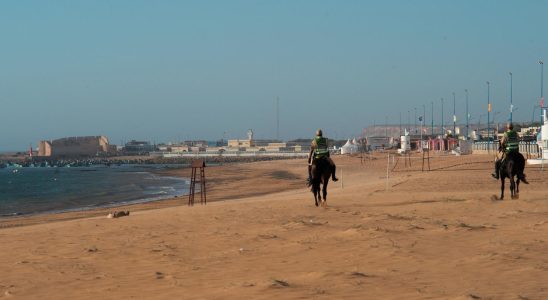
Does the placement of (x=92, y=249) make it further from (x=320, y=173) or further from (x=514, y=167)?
(x=514, y=167)

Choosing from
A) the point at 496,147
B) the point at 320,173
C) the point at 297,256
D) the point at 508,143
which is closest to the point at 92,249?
the point at 297,256

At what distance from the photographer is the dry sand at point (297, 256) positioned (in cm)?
772

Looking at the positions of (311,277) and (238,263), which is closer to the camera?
(311,277)

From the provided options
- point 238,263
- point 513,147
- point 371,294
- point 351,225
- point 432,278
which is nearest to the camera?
point 371,294

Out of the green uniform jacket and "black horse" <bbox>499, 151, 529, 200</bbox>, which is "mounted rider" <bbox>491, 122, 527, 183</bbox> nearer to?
"black horse" <bbox>499, 151, 529, 200</bbox>

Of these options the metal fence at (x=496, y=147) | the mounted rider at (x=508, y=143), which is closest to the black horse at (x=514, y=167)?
the mounted rider at (x=508, y=143)

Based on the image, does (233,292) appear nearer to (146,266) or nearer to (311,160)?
(146,266)

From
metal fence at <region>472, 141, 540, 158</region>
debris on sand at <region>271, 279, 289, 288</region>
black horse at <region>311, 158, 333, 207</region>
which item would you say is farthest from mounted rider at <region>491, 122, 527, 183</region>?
metal fence at <region>472, 141, 540, 158</region>

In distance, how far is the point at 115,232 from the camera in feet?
45.1

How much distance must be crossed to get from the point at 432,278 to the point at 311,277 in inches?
54.9

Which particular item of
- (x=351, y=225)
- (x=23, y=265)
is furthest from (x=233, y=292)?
(x=351, y=225)

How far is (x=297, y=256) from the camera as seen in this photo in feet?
32.4

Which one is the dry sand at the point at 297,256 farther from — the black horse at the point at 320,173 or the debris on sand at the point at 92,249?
the black horse at the point at 320,173

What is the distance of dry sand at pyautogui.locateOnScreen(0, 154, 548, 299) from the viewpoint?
7.72m
